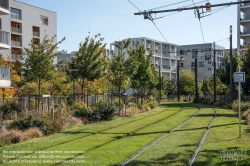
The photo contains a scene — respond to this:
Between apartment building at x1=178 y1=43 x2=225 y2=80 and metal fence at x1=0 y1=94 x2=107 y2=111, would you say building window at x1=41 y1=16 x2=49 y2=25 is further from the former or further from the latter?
apartment building at x1=178 y1=43 x2=225 y2=80

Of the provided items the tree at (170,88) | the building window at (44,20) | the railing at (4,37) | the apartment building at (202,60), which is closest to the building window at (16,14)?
the building window at (44,20)

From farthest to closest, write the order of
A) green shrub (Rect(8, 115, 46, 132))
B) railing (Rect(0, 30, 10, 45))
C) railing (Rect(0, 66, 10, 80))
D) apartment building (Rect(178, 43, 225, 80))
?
apartment building (Rect(178, 43, 225, 80)) → railing (Rect(0, 30, 10, 45)) → railing (Rect(0, 66, 10, 80)) → green shrub (Rect(8, 115, 46, 132))

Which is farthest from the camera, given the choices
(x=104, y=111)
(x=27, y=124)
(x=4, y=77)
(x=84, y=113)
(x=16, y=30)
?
(x=16, y=30)

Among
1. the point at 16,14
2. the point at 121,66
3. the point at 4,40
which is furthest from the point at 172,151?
the point at 16,14

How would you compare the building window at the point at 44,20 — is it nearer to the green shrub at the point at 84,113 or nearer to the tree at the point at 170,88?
the tree at the point at 170,88

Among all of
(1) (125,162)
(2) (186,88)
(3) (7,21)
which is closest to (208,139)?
(1) (125,162)

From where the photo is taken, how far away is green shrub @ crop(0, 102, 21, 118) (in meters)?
22.2

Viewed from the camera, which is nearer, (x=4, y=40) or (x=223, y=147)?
(x=223, y=147)

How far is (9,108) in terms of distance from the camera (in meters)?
22.7

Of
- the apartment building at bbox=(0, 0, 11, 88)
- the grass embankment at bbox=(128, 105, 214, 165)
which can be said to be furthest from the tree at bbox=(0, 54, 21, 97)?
the grass embankment at bbox=(128, 105, 214, 165)

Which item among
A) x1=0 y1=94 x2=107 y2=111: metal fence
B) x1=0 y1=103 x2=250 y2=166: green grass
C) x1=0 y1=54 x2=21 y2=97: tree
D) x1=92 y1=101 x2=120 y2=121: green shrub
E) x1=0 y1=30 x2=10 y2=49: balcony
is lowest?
x1=0 y1=103 x2=250 y2=166: green grass

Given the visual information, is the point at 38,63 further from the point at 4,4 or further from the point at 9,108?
the point at 4,4

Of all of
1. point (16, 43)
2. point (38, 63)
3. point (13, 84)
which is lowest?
point (13, 84)

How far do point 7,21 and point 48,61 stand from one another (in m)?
36.1
